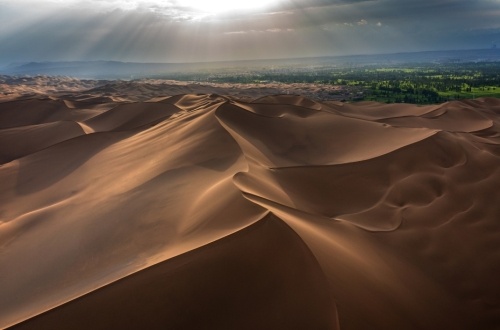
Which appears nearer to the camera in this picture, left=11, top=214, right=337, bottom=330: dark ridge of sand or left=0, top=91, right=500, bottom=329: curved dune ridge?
left=11, top=214, right=337, bottom=330: dark ridge of sand

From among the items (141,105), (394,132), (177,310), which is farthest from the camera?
(141,105)

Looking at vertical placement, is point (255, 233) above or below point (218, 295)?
above

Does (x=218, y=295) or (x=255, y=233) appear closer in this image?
(x=218, y=295)

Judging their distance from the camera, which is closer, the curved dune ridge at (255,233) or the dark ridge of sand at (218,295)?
the dark ridge of sand at (218,295)

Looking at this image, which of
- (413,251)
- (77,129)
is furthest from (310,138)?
(77,129)

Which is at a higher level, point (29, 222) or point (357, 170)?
point (357, 170)

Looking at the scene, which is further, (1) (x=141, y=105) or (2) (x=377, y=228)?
(1) (x=141, y=105)

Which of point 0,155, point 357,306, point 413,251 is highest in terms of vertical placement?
point 357,306

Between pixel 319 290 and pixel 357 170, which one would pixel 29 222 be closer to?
pixel 319 290
